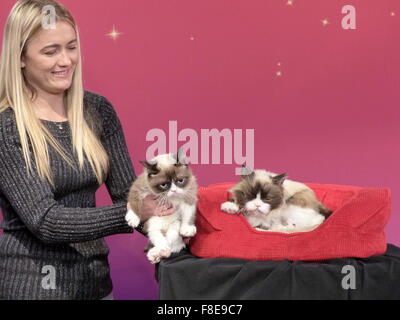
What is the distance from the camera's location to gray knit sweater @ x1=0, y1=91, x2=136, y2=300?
1534 mm

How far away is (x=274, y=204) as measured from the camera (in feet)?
5.53

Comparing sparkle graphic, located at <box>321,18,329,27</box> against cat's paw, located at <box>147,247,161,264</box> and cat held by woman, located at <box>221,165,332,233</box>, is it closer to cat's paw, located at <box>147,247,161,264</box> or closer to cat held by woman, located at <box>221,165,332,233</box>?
cat held by woman, located at <box>221,165,332,233</box>

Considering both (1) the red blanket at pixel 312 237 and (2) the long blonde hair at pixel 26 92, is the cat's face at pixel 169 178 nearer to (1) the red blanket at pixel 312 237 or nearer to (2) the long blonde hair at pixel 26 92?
(1) the red blanket at pixel 312 237

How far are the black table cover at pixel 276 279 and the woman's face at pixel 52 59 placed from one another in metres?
0.68

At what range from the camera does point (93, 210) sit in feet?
5.16

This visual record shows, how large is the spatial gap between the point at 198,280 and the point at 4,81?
32.8 inches

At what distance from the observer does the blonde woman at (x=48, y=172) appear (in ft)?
5.07

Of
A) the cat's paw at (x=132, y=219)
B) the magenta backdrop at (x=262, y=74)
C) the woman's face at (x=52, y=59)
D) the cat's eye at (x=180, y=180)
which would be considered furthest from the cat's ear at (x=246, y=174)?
the magenta backdrop at (x=262, y=74)

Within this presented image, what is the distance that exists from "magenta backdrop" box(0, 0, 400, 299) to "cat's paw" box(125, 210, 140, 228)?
34.2 inches

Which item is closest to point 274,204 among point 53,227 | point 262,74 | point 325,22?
point 53,227

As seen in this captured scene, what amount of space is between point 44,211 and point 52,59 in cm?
46

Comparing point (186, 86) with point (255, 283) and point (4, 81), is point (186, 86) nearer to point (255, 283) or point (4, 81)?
point (4, 81)

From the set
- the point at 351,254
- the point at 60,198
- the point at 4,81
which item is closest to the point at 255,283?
the point at 351,254
